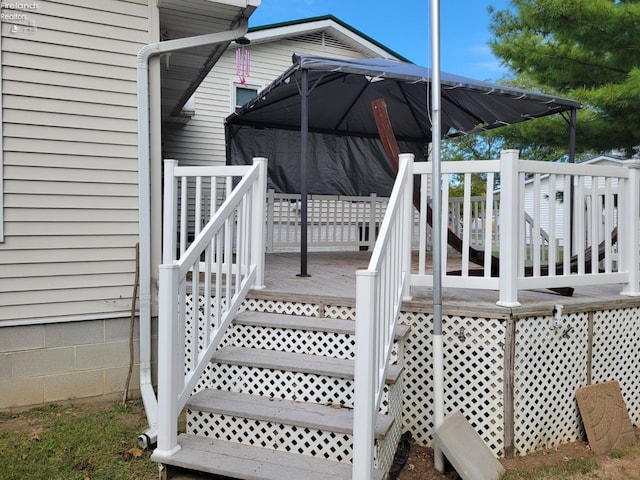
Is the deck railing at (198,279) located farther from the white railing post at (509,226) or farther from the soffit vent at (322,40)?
the soffit vent at (322,40)

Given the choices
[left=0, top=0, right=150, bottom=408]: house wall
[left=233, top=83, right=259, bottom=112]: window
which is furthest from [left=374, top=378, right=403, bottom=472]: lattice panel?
[left=233, top=83, right=259, bottom=112]: window

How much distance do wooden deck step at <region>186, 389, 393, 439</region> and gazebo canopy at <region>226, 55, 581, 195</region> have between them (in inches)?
100

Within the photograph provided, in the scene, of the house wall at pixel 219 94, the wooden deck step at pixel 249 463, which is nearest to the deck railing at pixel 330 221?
the house wall at pixel 219 94

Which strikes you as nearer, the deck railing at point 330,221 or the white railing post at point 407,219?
the white railing post at point 407,219

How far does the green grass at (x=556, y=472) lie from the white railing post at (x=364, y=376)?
3.26ft

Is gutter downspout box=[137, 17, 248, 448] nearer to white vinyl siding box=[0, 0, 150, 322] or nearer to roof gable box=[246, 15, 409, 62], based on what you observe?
white vinyl siding box=[0, 0, 150, 322]

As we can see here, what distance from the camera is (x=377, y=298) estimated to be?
7.23 feet

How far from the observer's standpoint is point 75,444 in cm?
295

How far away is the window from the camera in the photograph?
29.3 ft

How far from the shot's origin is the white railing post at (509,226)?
2.82 m

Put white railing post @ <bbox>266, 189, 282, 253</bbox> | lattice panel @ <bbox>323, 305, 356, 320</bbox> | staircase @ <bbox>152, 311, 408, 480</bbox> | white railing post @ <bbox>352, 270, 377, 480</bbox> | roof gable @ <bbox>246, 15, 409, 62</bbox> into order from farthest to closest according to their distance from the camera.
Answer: roof gable @ <bbox>246, 15, 409, 62</bbox> < white railing post @ <bbox>266, 189, 282, 253</bbox> < lattice panel @ <bbox>323, 305, 356, 320</bbox> < staircase @ <bbox>152, 311, 408, 480</bbox> < white railing post @ <bbox>352, 270, 377, 480</bbox>

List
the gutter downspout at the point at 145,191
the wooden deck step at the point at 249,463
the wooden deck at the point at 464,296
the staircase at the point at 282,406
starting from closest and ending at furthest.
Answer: the wooden deck step at the point at 249,463 < the staircase at the point at 282,406 < the wooden deck at the point at 464,296 < the gutter downspout at the point at 145,191

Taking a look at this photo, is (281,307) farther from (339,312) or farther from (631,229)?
(631,229)

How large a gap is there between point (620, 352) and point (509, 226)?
4.67ft
